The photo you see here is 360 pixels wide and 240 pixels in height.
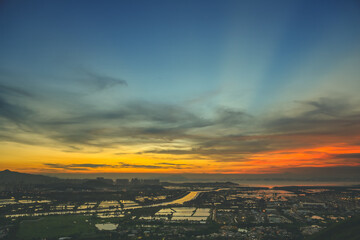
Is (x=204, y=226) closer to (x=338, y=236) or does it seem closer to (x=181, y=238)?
(x=181, y=238)

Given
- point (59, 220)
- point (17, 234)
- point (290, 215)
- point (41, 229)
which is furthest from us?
point (290, 215)

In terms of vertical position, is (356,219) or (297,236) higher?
(356,219)

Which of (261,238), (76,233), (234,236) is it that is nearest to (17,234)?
(76,233)

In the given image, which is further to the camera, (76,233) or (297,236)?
(76,233)

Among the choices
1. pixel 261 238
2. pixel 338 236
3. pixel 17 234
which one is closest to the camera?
pixel 338 236

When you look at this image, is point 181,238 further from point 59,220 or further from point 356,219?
point 59,220

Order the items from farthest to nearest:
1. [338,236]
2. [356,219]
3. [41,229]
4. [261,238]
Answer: [41,229], [261,238], [356,219], [338,236]

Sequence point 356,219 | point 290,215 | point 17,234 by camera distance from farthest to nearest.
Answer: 1. point 290,215
2. point 17,234
3. point 356,219

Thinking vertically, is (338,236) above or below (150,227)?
above

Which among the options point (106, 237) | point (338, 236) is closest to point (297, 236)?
point (338, 236)
